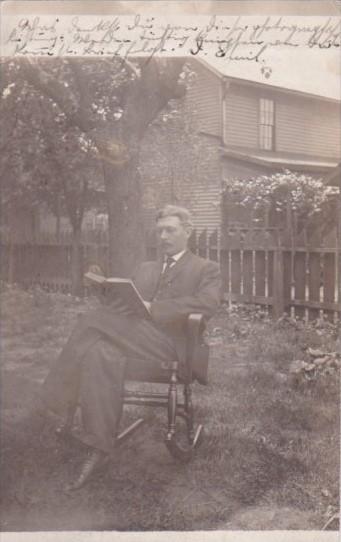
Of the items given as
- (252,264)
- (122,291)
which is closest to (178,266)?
(122,291)

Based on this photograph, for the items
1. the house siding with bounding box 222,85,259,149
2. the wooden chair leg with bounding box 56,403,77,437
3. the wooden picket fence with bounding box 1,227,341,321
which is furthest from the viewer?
the house siding with bounding box 222,85,259,149

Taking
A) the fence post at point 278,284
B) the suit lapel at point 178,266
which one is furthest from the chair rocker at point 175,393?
the fence post at point 278,284

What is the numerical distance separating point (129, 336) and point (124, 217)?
0.49m

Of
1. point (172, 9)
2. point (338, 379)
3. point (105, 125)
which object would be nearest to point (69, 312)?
point (105, 125)

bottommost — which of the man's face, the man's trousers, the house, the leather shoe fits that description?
the leather shoe

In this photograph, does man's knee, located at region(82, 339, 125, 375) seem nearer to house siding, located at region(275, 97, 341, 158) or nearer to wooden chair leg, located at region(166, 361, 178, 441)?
wooden chair leg, located at region(166, 361, 178, 441)

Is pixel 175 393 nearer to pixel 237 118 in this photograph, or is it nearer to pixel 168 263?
pixel 168 263

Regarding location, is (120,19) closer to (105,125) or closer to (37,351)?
(105,125)

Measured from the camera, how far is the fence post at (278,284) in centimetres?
245

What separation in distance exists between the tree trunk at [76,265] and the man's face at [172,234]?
0.37 m

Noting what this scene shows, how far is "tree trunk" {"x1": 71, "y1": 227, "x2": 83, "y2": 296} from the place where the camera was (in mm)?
2242

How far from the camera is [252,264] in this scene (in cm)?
245

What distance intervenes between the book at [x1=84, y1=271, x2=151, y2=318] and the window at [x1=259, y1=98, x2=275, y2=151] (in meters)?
0.85

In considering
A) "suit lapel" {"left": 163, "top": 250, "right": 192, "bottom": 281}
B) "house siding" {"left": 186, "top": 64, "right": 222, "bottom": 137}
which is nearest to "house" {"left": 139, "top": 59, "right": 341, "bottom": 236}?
"house siding" {"left": 186, "top": 64, "right": 222, "bottom": 137}
